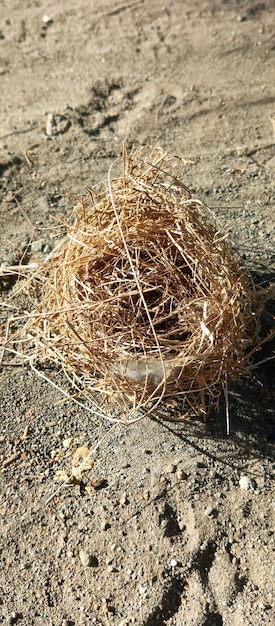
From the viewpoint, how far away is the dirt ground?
1781 mm

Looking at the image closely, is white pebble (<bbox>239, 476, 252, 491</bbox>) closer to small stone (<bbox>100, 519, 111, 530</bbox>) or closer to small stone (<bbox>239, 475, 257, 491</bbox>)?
small stone (<bbox>239, 475, 257, 491</bbox>)

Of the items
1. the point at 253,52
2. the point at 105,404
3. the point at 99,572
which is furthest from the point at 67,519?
the point at 253,52

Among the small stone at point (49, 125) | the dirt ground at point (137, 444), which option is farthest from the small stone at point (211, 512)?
the small stone at point (49, 125)

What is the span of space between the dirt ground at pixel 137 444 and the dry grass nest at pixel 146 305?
0.14 metres

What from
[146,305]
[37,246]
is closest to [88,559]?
[146,305]

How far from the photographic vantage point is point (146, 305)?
1.89 m

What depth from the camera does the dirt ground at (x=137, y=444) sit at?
5.84 feet

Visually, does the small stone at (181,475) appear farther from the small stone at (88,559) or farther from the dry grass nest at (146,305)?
the small stone at (88,559)

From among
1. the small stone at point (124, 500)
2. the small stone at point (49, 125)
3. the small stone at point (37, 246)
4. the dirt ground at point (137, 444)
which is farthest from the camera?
the small stone at point (49, 125)

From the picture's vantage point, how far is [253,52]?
11.4 ft

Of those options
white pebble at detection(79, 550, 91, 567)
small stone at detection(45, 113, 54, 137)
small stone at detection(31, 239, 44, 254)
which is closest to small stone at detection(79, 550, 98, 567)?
white pebble at detection(79, 550, 91, 567)

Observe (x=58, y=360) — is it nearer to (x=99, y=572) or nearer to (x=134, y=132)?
(x=99, y=572)

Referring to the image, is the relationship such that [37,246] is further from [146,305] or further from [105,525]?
[105,525]

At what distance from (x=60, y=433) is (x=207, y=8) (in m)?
2.74
